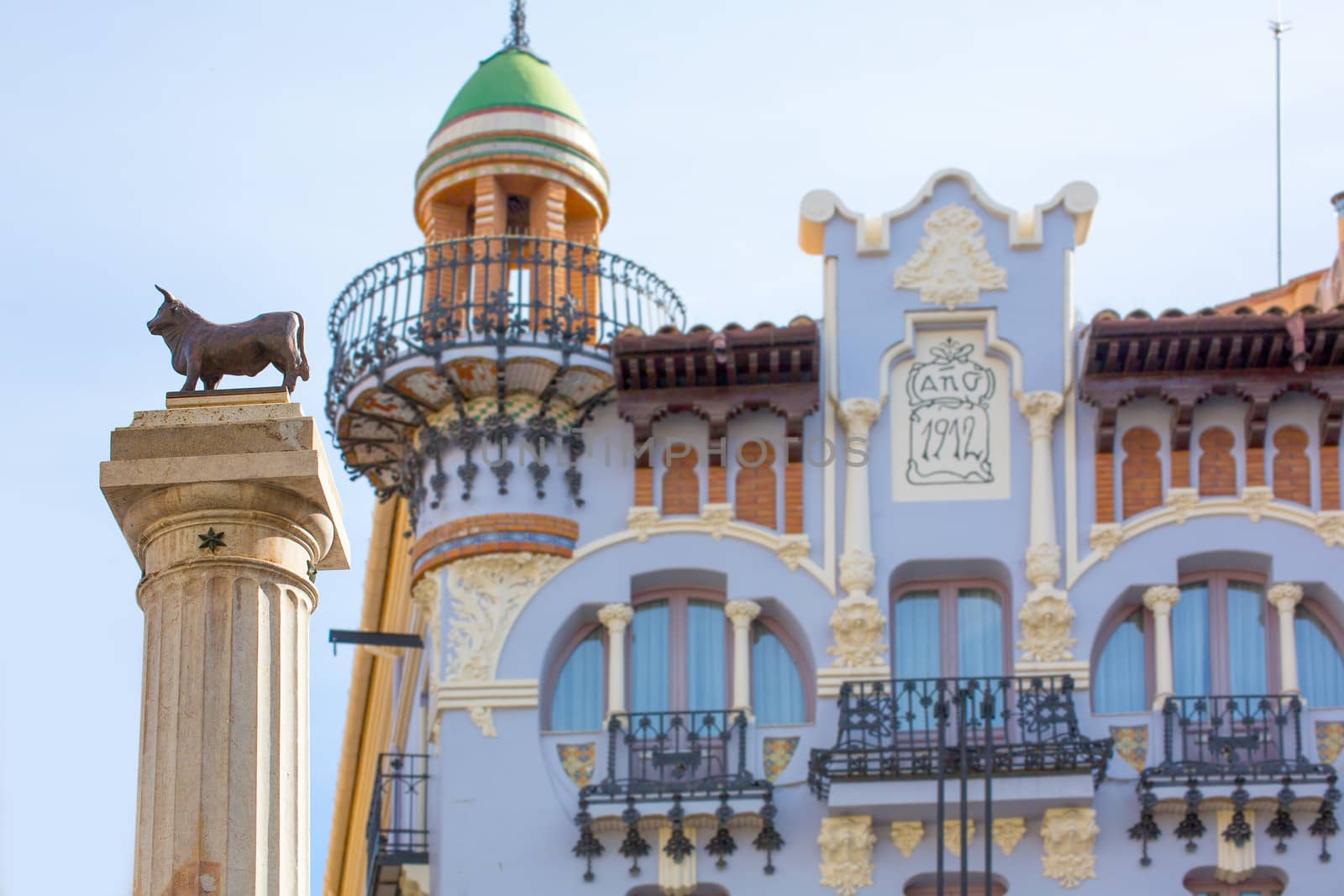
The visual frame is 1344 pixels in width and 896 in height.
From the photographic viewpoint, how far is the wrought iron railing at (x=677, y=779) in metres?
28.4

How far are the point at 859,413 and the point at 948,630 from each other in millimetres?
2363

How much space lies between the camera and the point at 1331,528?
29.3m

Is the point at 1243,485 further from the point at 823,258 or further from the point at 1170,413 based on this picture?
the point at 823,258

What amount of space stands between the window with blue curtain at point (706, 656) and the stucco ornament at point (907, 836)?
7.11 feet

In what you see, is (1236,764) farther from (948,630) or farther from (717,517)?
(717,517)

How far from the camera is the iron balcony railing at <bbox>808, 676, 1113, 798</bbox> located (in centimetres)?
2805

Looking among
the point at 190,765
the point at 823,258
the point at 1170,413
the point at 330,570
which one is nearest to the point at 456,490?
the point at 823,258

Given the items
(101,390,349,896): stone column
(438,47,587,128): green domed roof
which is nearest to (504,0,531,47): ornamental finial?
(438,47,587,128): green domed roof

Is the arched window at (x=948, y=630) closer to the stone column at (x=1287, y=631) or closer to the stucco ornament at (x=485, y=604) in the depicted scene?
the stone column at (x=1287, y=631)

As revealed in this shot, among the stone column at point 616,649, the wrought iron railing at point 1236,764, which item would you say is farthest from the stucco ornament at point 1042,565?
the stone column at point 616,649

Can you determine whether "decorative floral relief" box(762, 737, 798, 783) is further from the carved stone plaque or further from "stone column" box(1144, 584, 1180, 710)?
Answer: "stone column" box(1144, 584, 1180, 710)

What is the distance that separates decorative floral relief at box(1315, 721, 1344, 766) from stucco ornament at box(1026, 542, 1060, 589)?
9.66ft

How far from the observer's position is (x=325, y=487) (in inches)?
682

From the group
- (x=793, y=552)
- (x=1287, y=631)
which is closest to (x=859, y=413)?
(x=793, y=552)
